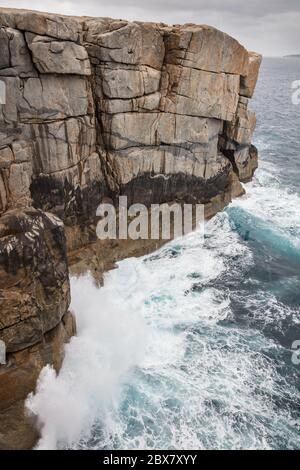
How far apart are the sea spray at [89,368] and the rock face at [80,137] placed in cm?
93

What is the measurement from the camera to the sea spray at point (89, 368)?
65.0 ft

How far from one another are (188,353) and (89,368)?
243 inches

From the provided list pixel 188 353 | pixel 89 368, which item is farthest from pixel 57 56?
pixel 188 353

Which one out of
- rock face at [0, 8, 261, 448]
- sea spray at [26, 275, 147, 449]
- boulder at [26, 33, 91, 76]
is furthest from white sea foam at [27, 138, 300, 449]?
boulder at [26, 33, 91, 76]

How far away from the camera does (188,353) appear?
2497cm

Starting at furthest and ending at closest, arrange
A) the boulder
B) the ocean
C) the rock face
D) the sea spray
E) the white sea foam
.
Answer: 1. the boulder
2. the ocean
3. the white sea foam
4. the sea spray
5. the rock face

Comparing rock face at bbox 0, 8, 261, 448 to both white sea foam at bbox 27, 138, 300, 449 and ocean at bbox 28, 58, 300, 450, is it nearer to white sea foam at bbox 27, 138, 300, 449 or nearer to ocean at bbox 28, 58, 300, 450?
white sea foam at bbox 27, 138, 300, 449

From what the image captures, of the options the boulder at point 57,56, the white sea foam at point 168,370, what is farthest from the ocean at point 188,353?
the boulder at point 57,56

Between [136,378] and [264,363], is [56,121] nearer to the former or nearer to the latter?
[136,378]

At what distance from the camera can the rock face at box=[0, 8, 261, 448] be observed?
756 inches

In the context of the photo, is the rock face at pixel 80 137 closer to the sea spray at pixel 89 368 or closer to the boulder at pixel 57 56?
the boulder at pixel 57 56

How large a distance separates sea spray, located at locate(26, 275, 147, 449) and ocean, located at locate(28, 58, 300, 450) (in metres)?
0.06

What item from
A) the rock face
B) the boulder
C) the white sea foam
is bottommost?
the white sea foam
